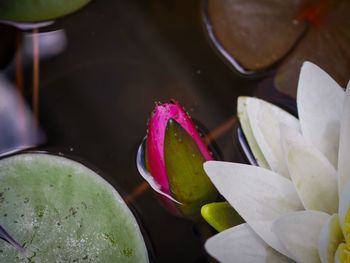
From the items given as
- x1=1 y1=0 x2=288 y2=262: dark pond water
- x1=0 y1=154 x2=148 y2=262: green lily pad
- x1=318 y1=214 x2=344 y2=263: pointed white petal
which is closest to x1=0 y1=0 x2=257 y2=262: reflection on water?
x1=1 y1=0 x2=288 y2=262: dark pond water

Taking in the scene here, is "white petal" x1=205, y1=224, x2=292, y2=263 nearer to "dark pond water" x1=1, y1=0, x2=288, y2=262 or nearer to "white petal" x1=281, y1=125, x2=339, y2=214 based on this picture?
"white petal" x1=281, y1=125, x2=339, y2=214

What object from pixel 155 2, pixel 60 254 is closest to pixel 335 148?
pixel 60 254

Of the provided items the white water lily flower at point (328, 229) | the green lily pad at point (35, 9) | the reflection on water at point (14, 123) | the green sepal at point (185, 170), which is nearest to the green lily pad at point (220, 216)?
the green sepal at point (185, 170)

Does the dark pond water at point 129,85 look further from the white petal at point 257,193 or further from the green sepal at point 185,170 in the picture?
the white petal at point 257,193

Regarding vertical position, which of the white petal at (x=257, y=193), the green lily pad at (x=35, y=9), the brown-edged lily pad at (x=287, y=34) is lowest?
the white petal at (x=257, y=193)

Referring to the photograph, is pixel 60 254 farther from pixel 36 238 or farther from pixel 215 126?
pixel 215 126

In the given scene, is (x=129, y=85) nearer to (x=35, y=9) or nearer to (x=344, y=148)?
(x=35, y=9)

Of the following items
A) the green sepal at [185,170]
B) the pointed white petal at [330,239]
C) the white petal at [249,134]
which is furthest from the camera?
the white petal at [249,134]

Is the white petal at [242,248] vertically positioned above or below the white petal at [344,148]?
below

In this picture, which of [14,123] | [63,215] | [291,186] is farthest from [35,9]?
[291,186]
